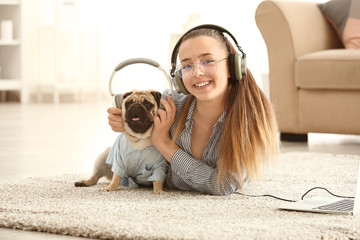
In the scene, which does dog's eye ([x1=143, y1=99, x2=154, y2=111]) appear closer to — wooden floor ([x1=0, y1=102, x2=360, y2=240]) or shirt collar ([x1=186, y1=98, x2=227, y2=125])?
shirt collar ([x1=186, y1=98, x2=227, y2=125])

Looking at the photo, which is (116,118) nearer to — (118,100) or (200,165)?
(118,100)

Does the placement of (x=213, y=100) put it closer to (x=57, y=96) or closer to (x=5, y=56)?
(x=57, y=96)

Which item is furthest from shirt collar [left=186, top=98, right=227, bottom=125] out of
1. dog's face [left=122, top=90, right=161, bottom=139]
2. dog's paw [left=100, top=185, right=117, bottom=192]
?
dog's paw [left=100, top=185, right=117, bottom=192]

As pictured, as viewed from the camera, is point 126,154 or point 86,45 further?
point 86,45

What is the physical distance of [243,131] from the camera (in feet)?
5.77

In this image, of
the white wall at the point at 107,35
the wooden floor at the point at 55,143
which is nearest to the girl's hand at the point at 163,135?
the wooden floor at the point at 55,143

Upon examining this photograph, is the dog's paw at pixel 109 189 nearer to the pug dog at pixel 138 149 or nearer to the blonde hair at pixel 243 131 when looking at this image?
the pug dog at pixel 138 149

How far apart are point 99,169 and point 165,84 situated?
148 inches

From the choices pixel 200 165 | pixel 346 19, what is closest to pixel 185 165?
pixel 200 165

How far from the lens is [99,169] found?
6.44 ft

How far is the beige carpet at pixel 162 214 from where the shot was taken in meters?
1.31

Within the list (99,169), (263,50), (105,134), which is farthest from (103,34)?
(99,169)

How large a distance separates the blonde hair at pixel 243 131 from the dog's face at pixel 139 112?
9 cm

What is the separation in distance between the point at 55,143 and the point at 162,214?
167cm
